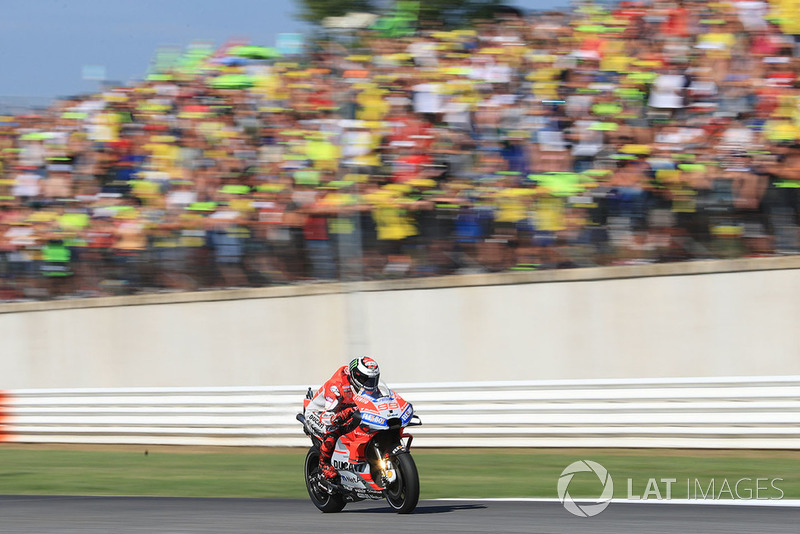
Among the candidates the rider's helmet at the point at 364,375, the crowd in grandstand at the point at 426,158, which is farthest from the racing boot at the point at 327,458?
the crowd in grandstand at the point at 426,158

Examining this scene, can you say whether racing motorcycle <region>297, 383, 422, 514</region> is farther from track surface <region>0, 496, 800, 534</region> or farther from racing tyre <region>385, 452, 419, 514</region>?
track surface <region>0, 496, 800, 534</region>

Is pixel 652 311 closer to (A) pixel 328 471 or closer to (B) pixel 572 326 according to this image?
(B) pixel 572 326

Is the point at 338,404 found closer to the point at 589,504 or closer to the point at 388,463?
Result: the point at 388,463

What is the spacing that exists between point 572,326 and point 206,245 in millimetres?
4819

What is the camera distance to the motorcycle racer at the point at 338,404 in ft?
24.7

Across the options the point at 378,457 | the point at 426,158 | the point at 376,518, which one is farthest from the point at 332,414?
the point at 426,158

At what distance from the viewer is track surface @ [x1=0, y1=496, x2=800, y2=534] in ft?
21.4

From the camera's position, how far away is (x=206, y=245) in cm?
1412

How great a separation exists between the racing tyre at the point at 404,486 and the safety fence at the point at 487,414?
168 inches

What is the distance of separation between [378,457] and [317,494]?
2.75 feet

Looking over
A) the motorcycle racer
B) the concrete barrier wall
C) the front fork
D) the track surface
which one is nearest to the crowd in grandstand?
the concrete barrier wall

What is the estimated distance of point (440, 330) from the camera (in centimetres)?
1339

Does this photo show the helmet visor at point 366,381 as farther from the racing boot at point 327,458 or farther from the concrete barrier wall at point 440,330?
the concrete barrier wall at point 440,330

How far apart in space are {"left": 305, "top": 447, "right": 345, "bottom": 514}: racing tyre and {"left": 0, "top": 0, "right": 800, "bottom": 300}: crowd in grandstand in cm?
481
